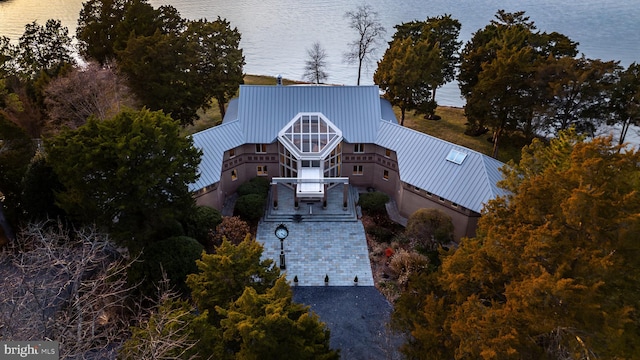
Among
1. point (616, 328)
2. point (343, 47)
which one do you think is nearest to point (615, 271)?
point (616, 328)

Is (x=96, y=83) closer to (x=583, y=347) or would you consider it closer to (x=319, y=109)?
(x=319, y=109)

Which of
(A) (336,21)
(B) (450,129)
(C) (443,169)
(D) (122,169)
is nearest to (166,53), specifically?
(D) (122,169)

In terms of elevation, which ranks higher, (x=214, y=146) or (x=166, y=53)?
(x=166, y=53)

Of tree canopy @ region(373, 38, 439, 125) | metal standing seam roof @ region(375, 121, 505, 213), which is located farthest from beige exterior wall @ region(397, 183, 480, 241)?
tree canopy @ region(373, 38, 439, 125)

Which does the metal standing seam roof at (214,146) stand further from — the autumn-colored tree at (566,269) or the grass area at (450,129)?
the autumn-colored tree at (566,269)

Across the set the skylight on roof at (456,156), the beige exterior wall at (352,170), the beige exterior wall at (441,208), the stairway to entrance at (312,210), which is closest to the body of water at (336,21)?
the beige exterior wall at (352,170)

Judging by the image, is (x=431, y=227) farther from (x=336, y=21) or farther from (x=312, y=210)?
(x=336, y=21)
